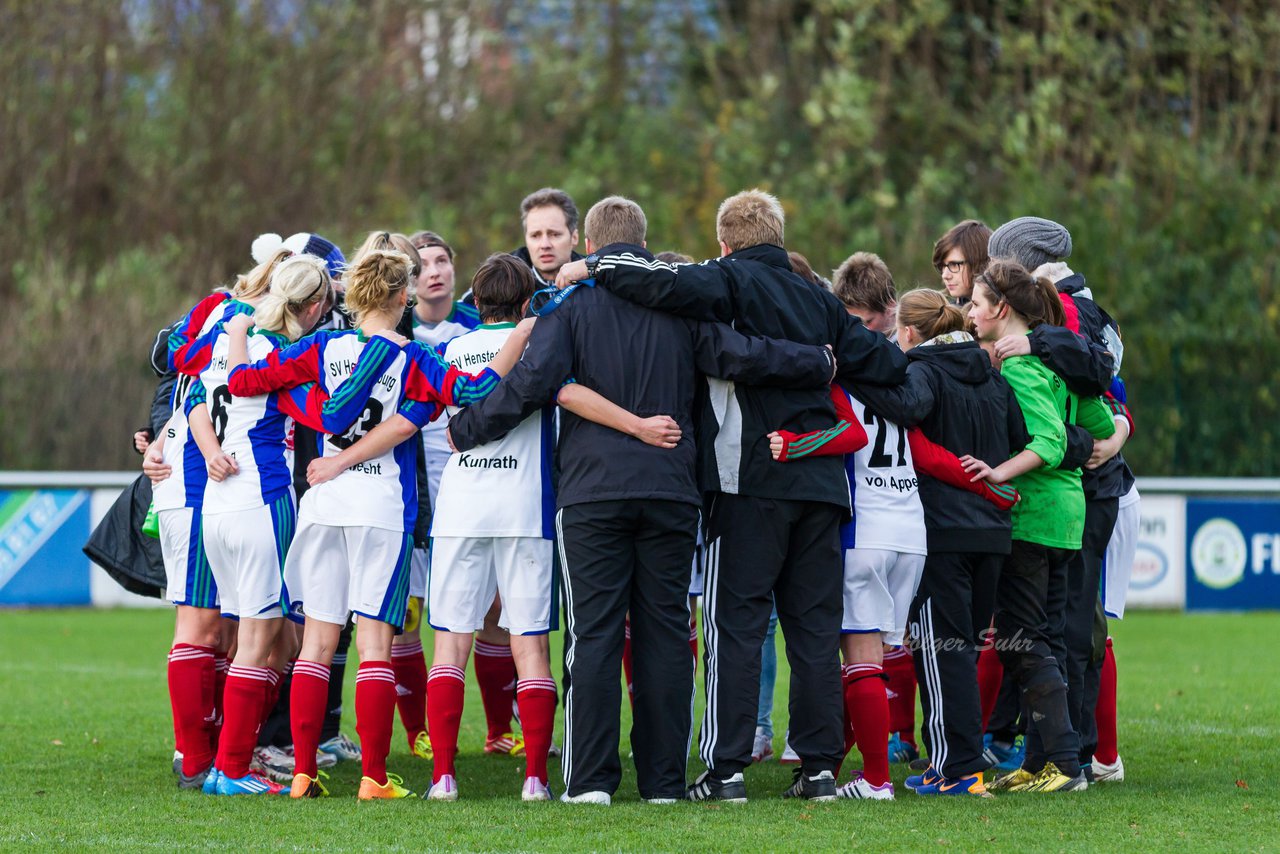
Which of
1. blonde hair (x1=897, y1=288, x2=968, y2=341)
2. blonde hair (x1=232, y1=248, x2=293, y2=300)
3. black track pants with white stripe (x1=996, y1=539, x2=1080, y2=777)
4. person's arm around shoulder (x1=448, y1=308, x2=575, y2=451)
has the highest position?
blonde hair (x1=232, y1=248, x2=293, y2=300)

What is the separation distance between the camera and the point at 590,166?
24016 mm

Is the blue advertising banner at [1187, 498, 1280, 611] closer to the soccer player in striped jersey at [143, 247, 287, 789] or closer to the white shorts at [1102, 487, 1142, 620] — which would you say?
the white shorts at [1102, 487, 1142, 620]

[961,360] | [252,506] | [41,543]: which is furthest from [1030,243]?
[41,543]

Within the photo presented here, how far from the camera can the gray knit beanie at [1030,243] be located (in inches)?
273

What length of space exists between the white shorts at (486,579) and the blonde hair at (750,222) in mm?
1331

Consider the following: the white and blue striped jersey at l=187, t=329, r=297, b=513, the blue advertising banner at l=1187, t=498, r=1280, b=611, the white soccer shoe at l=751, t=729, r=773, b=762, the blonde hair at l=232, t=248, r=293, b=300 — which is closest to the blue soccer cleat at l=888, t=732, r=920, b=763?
the white soccer shoe at l=751, t=729, r=773, b=762

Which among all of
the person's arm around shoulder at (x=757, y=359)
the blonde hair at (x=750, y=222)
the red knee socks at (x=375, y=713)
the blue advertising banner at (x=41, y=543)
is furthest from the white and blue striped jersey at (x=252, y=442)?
the blue advertising banner at (x=41, y=543)

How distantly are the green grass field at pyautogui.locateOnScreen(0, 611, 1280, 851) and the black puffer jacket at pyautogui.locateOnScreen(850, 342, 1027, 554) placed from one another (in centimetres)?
99

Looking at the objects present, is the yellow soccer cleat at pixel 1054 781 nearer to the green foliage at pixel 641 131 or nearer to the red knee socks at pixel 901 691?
the red knee socks at pixel 901 691

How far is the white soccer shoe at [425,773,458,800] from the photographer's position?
6.23m

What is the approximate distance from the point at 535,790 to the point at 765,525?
129 cm

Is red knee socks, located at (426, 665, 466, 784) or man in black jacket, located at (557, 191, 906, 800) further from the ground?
man in black jacket, located at (557, 191, 906, 800)

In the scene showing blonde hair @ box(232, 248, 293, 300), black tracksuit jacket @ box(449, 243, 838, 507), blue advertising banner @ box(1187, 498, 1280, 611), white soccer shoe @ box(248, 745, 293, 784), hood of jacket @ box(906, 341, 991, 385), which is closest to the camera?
black tracksuit jacket @ box(449, 243, 838, 507)

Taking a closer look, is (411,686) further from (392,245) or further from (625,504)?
(625,504)
